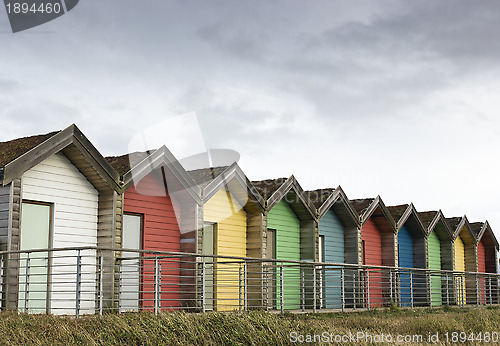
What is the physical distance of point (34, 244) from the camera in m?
14.3

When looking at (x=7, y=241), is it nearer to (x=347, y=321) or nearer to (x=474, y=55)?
(x=347, y=321)

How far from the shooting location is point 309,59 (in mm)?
17391

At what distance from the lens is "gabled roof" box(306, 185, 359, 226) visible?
21.8 m

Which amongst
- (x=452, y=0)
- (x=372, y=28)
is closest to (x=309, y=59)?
(x=372, y=28)

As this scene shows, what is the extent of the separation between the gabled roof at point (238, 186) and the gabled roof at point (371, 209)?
221 inches

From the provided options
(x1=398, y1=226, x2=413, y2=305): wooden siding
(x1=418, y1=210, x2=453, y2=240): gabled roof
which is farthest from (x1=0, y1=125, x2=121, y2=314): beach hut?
(x1=418, y1=210, x2=453, y2=240): gabled roof

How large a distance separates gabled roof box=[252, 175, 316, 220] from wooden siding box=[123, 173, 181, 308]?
324cm

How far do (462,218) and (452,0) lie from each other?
1671 centimetres

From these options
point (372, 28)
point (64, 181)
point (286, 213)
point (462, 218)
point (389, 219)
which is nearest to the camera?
point (64, 181)

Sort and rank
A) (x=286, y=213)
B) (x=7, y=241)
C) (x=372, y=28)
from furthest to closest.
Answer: (x=286, y=213), (x=372, y=28), (x=7, y=241)

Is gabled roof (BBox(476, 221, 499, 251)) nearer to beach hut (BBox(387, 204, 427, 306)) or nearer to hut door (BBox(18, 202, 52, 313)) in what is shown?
beach hut (BBox(387, 204, 427, 306))

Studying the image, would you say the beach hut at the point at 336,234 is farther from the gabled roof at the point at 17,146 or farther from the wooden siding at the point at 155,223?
the gabled roof at the point at 17,146

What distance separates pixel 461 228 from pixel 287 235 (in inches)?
510

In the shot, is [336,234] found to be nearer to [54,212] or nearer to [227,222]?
[227,222]
